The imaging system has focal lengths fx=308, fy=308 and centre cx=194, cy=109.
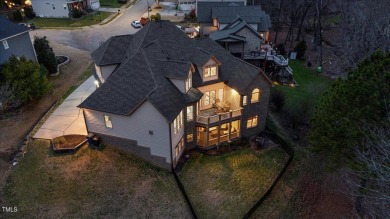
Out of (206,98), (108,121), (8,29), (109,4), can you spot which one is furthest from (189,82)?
(109,4)

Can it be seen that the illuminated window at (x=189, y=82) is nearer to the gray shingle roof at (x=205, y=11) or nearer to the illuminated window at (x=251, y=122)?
the illuminated window at (x=251, y=122)

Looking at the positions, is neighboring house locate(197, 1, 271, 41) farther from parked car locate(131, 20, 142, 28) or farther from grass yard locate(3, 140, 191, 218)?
grass yard locate(3, 140, 191, 218)

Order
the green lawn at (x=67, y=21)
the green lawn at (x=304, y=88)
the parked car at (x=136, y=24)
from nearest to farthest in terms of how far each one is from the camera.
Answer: the green lawn at (x=304, y=88) < the parked car at (x=136, y=24) < the green lawn at (x=67, y=21)

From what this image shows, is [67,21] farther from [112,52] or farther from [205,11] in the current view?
[112,52]

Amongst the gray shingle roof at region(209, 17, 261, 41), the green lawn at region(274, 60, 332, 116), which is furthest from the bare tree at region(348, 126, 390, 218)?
the gray shingle roof at region(209, 17, 261, 41)

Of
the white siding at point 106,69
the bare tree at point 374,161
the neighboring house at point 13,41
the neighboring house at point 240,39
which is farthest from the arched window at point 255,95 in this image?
the neighboring house at point 13,41

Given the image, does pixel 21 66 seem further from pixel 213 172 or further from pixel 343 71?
pixel 343 71

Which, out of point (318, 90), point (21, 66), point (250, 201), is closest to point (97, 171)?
point (250, 201)
